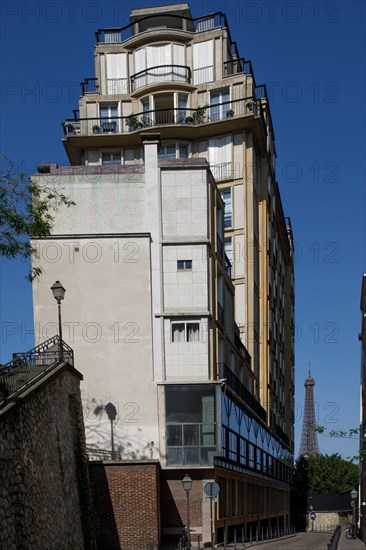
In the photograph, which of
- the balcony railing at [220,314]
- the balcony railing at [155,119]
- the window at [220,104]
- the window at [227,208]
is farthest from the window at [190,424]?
the window at [220,104]

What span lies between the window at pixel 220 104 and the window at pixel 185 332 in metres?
22.7

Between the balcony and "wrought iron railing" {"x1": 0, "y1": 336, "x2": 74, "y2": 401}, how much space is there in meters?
25.9

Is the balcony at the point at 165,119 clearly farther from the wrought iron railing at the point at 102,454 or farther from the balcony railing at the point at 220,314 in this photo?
Result: the wrought iron railing at the point at 102,454

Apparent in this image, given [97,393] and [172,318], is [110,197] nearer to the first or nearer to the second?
[172,318]

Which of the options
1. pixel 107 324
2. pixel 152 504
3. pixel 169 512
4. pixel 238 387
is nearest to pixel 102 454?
pixel 152 504

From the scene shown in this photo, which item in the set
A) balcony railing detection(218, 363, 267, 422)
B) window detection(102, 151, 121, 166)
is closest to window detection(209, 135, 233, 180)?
window detection(102, 151, 121, 166)

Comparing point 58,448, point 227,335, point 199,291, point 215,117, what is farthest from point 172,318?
point 215,117

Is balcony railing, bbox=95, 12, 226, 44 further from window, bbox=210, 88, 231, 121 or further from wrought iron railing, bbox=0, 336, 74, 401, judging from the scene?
wrought iron railing, bbox=0, 336, 74, 401

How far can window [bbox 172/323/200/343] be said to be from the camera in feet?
97.3

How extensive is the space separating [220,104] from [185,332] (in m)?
23.1

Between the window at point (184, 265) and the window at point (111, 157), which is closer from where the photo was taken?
the window at point (184, 265)

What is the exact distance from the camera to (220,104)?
159ft

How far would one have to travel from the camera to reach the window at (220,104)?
49156 millimetres

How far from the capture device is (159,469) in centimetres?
2830
